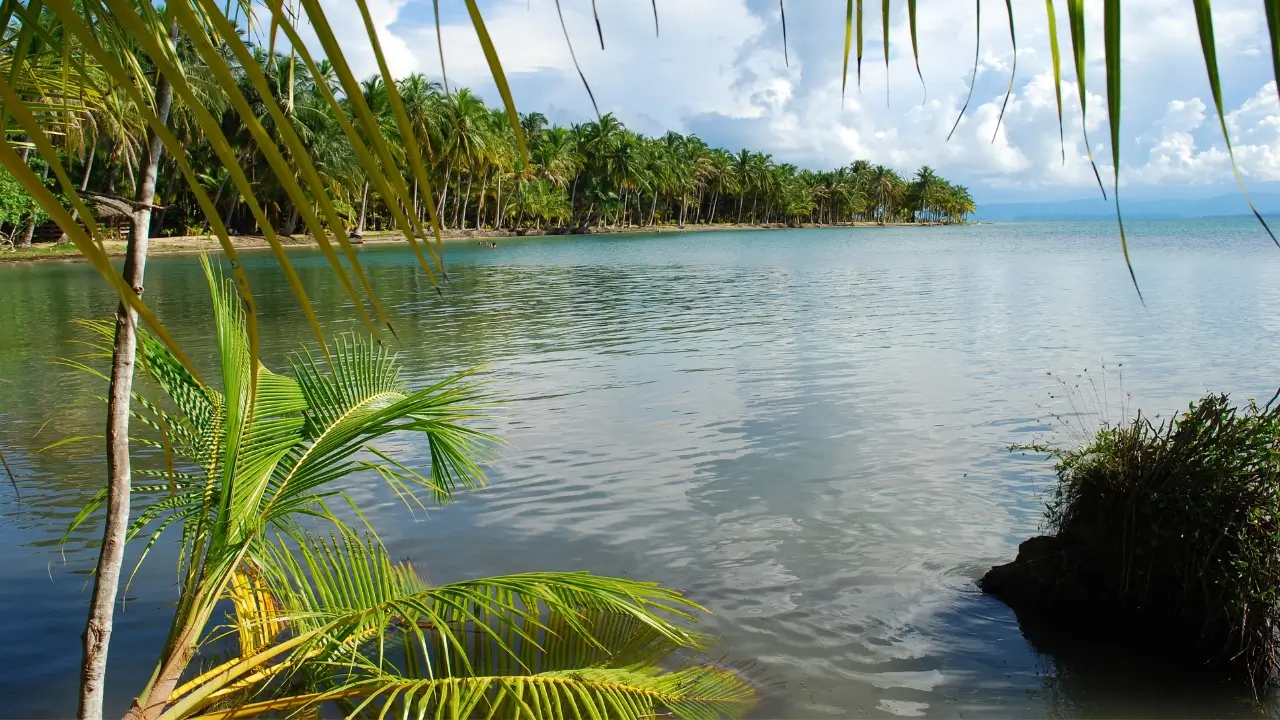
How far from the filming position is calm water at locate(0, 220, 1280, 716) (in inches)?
197

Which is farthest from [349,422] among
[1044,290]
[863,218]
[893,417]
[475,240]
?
[863,218]

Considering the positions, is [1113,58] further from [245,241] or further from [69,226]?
[245,241]

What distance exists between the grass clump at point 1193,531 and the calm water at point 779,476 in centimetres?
33

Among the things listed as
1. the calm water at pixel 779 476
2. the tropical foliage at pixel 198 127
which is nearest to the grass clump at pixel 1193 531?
the calm water at pixel 779 476

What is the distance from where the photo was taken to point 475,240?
8106 centimetres

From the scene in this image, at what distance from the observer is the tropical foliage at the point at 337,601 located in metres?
3.22

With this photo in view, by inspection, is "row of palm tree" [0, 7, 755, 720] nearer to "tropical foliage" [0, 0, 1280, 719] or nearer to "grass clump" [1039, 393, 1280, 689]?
"tropical foliage" [0, 0, 1280, 719]

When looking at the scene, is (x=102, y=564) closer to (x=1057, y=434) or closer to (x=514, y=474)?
(x=514, y=474)

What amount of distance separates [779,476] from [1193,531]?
397 centimetres

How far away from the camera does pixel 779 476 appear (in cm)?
830

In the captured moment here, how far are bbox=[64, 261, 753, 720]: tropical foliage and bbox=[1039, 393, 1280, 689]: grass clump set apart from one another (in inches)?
87.9

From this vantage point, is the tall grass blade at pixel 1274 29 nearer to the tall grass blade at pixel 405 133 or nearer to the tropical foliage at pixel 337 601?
the tall grass blade at pixel 405 133

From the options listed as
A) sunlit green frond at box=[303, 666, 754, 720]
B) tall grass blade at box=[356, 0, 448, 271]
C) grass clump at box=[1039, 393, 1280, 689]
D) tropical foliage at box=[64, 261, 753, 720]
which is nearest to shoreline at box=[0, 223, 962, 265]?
tropical foliage at box=[64, 261, 753, 720]

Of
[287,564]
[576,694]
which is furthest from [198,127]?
[287,564]
